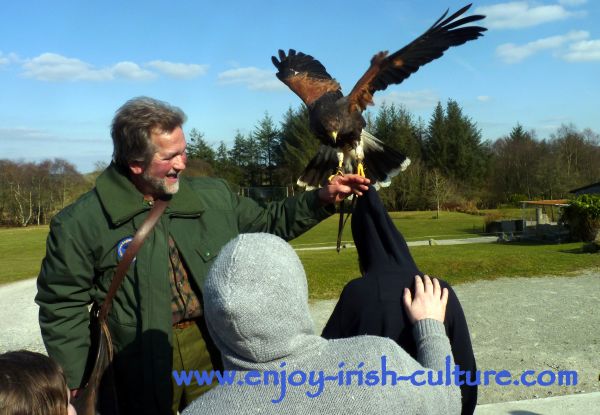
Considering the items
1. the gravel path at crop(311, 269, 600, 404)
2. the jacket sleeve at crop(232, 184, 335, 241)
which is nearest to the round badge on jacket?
the jacket sleeve at crop(232, 184, 335, 241)

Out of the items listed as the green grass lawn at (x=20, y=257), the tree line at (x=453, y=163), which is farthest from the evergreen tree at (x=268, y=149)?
the green grass lawn at (x=20, y=257)

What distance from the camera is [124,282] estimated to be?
86.3 inches

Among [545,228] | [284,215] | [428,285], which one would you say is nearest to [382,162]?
[284,215]

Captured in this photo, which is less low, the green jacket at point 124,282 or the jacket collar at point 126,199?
the jacket collar at point 126,199

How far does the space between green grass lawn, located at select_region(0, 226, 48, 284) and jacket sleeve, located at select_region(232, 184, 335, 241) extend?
41.4ft

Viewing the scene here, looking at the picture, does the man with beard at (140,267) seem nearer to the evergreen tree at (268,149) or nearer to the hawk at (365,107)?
the hawk at (365,107)

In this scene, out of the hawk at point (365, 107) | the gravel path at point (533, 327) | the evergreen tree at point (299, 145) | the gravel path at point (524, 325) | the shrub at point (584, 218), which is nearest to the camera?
the hawk at point (365, 107)

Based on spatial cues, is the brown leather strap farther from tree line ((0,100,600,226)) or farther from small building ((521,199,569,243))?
tree line ((0,100,600,226))

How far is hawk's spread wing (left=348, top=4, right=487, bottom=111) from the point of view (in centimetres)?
420

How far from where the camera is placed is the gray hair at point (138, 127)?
2.19 meters

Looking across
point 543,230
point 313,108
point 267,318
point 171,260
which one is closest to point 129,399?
point 171,260

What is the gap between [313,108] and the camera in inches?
173

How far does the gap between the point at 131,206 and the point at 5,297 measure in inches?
406

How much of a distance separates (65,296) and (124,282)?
229 millimetres
